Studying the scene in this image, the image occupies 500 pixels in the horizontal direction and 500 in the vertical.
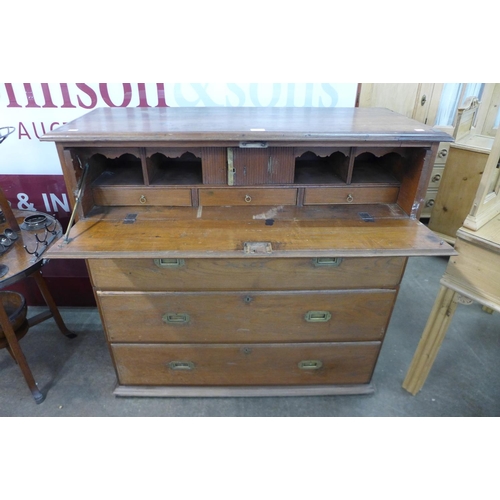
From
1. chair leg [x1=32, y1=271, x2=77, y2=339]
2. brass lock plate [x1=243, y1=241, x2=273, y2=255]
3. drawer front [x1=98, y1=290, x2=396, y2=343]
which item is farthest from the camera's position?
chair leg [x1=32, y1=271, x2=77, y2=339]

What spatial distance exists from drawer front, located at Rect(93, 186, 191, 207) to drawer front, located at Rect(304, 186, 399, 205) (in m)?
0.57

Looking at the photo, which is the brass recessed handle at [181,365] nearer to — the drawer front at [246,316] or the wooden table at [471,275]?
the drawer front at [246,316]

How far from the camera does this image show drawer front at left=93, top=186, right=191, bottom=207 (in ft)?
5.18

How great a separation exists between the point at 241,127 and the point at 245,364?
1.15 metres

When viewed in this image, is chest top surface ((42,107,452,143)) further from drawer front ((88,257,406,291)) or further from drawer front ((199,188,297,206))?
drawer front ((88,257,406,291))

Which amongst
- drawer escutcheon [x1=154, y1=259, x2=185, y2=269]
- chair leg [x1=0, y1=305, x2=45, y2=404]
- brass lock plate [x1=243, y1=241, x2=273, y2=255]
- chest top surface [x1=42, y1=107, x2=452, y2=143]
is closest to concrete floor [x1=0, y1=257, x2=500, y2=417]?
chair leg [x1=0, y1=305, x2=45, y2=404]

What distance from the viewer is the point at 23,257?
1.69 metres

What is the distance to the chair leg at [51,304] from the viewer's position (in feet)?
6.65

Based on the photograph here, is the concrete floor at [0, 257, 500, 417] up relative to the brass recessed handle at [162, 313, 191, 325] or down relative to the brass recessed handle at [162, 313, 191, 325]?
down

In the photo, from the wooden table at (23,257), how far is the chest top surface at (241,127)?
0.62 metres

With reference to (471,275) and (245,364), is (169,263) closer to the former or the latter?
(245,364)

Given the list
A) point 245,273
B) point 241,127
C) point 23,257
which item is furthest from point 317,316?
point 23,257

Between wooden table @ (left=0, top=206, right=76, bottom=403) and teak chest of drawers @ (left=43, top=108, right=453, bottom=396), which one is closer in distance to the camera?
teak chest of drawers @ (left=43, top=108, right=453, bottom=396)

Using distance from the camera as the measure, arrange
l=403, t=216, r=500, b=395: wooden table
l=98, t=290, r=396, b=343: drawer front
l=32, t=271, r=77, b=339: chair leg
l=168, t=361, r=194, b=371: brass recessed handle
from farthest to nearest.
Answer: l=32, t=271, r=77, b=339: chair leg, l=168, t=361, r=194, b=371: brass recessed handle, l=98, t=290, r=396, b=343: drawer front, l=403, t=216, r=500, b=395: wooden table
